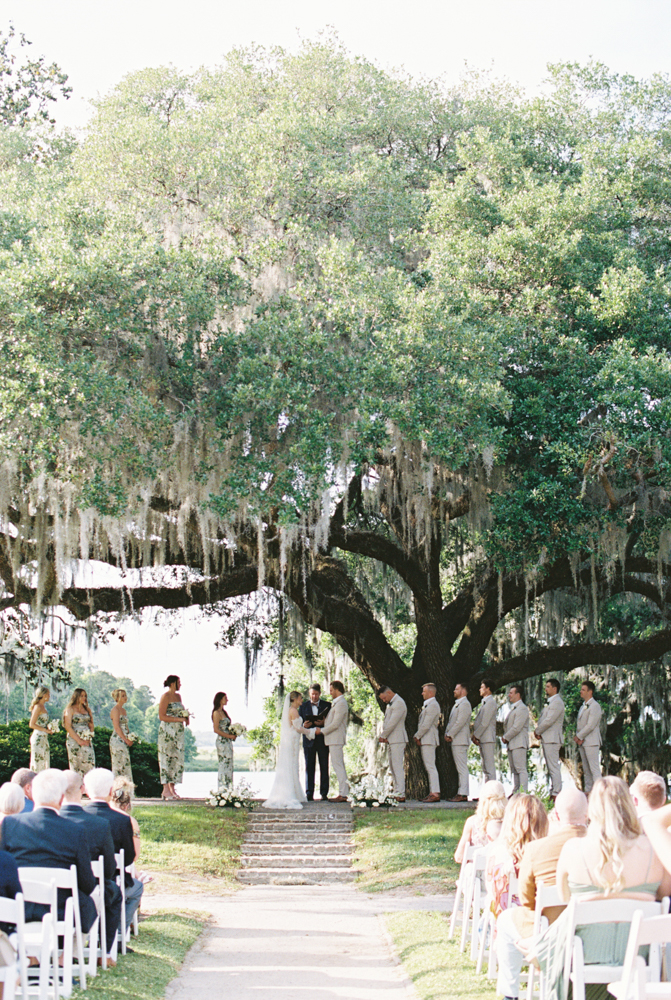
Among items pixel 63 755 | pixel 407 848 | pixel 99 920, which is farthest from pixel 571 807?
pixel 63 755

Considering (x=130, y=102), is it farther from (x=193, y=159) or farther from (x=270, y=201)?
(x=270, y=201)

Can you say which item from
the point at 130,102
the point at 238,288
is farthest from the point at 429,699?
the point at 130,102

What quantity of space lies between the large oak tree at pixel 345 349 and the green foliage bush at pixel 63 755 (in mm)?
3896

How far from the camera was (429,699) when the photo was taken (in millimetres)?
12148

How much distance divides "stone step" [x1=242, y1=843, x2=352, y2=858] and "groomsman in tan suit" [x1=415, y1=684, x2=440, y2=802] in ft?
6.99

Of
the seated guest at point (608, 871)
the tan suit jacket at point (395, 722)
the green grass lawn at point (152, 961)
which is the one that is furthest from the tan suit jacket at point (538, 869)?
the tan suit jacket at point (395, 722)

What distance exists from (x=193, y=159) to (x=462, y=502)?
541 cm

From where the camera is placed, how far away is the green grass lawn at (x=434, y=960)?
5.13m

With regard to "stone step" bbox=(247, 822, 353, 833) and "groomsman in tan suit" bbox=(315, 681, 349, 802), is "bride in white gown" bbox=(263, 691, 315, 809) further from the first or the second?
"stone step" bbox=(247, 822, 353, 833)

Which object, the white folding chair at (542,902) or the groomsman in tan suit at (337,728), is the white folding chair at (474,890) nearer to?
the white folding chair at (542,902)

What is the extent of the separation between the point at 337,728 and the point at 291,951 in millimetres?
6016

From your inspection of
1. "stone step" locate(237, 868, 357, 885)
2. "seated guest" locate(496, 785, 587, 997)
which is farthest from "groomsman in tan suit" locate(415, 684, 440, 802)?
"seated guest" locate(496, 785, 587, 997)

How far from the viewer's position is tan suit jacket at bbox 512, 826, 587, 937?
4.69 meters

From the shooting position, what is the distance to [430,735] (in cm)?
1231
